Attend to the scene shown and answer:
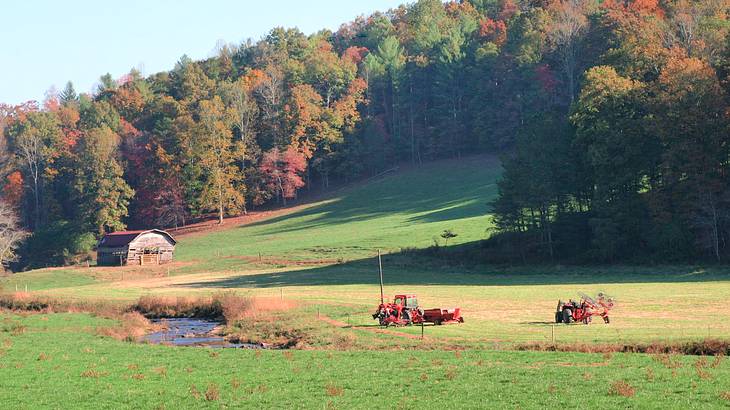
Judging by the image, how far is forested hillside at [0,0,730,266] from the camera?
71625mm

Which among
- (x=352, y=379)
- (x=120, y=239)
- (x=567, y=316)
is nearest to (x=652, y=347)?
(x=567, y=316)

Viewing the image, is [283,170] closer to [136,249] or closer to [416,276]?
[136,249]

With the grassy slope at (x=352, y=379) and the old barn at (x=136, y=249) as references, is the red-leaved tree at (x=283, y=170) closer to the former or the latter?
the old barn at (x=136, y=249)

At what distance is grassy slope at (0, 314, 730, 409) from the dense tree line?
42954mm

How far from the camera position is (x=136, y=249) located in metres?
97.1

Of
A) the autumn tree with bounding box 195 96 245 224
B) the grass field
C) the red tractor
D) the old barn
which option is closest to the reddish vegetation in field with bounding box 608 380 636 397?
the grass field

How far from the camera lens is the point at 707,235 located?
68.1 meters

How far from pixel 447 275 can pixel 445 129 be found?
66.0 meters

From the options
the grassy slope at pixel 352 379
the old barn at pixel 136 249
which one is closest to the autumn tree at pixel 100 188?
the old barn at pixel 136 249

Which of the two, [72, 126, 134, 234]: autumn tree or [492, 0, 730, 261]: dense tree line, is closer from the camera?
[492, 0, 730, 261]: dense tree line

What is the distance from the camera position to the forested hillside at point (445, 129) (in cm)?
7162

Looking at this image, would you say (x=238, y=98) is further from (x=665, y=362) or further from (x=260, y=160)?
(x=665, y=362)

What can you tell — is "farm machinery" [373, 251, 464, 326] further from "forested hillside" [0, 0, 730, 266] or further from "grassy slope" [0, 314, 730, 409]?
"forested hillside" [0, 0, 730, 266]

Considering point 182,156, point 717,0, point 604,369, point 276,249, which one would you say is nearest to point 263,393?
point 604,369
